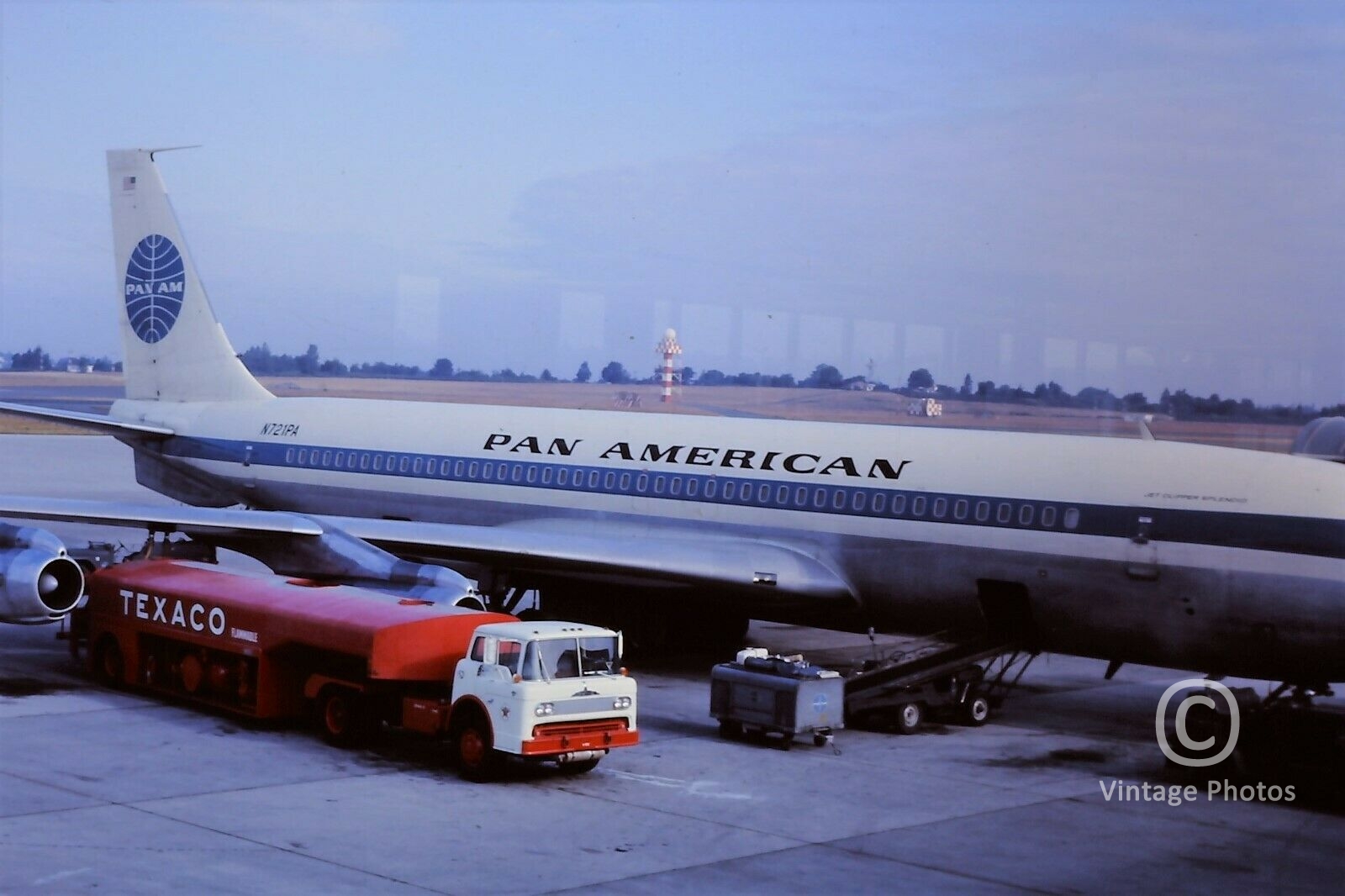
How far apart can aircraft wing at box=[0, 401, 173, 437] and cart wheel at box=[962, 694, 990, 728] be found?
53.4 feet

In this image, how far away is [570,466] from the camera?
23578 millimetres

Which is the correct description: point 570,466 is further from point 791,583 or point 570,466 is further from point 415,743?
point 415,743

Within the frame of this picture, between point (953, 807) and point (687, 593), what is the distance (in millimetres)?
7302

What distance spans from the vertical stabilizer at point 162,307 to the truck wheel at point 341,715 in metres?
14.1

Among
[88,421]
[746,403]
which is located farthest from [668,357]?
[88,421]

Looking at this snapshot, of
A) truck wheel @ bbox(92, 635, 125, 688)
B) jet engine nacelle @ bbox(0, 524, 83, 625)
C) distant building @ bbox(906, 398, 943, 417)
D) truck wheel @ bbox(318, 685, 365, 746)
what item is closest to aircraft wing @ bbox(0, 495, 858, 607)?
jet engine nacelle @ bbox(0, 524, 83, 625)

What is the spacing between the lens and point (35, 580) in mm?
18703

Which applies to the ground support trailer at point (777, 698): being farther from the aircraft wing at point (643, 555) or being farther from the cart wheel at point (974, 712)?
the aircraft wing at point (643, 555)

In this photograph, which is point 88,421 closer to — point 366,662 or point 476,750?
point 366,662

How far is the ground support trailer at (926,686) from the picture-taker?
17906 mm

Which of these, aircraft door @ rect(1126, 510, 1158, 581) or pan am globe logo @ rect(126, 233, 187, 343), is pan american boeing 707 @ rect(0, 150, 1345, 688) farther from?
pan am globe logo @ rect(126, 233, 187, 343)

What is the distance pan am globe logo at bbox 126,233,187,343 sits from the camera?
2944cm

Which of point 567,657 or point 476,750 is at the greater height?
point 567,657

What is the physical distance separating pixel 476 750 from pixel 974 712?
7.00 meters
